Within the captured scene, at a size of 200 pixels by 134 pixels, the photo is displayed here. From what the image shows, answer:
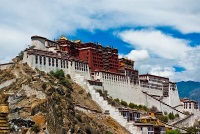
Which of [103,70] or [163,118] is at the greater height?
[103,70]

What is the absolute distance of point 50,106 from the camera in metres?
56.6

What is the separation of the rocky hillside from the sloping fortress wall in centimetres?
225

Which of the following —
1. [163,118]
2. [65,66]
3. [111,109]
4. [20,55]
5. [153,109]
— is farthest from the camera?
[153,109]

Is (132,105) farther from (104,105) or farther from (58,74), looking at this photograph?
(58,74)

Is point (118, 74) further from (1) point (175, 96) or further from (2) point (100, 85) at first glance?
(1) point (175, 96)

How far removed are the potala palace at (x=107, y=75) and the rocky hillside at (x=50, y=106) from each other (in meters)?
1.74

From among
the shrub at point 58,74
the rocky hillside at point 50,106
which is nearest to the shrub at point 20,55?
the rocky hillside at point 50,106

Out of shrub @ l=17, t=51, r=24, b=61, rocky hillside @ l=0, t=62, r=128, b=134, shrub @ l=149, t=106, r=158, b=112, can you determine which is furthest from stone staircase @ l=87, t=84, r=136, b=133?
shrub @ l=149, t=106, r=158, b=112

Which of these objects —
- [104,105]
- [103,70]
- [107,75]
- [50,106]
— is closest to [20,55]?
[103,70]

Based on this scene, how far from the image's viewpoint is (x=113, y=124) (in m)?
69.1

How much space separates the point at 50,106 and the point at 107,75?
24520 mm

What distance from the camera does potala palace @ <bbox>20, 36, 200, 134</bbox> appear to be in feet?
234

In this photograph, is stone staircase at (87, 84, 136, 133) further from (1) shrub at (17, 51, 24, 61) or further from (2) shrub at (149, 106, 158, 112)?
(2) shrub at (149, 106, 158, 112)

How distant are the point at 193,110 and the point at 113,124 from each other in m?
33.5
